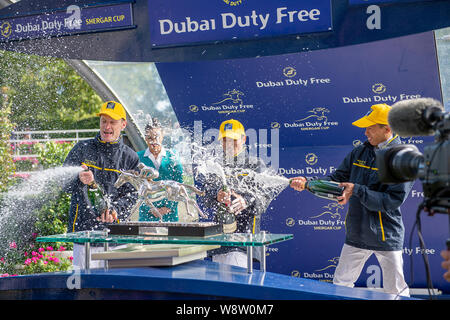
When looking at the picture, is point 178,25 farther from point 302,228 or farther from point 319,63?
point 302,228

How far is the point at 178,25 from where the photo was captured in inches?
209

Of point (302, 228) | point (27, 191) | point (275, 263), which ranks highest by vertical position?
point (27, 191)

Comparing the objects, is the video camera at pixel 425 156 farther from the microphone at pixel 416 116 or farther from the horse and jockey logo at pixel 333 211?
the horse and jockey logo at pixel 333 211

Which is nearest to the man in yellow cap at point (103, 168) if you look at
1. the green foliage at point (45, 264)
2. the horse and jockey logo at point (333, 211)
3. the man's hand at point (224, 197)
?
the man's hand at point (224, 197)

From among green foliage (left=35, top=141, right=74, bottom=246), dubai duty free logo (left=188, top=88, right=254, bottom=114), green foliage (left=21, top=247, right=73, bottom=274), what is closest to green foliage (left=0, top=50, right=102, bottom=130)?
green foliage (left=35, top=141, right=74, bottom=246)

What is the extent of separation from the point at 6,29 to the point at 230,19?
8.95 feet

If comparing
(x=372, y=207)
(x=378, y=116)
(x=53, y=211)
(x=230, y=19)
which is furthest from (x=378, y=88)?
(x=53, y=211)

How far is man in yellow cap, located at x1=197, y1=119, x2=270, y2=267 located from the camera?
4059 mm

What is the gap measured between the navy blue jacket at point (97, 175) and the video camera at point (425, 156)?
2867mm

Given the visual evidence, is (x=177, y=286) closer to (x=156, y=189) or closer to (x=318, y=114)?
(x=156, y=189)

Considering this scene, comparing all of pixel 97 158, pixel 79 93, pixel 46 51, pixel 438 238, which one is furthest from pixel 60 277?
pixel 79 93

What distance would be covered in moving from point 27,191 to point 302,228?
18.8 feet
